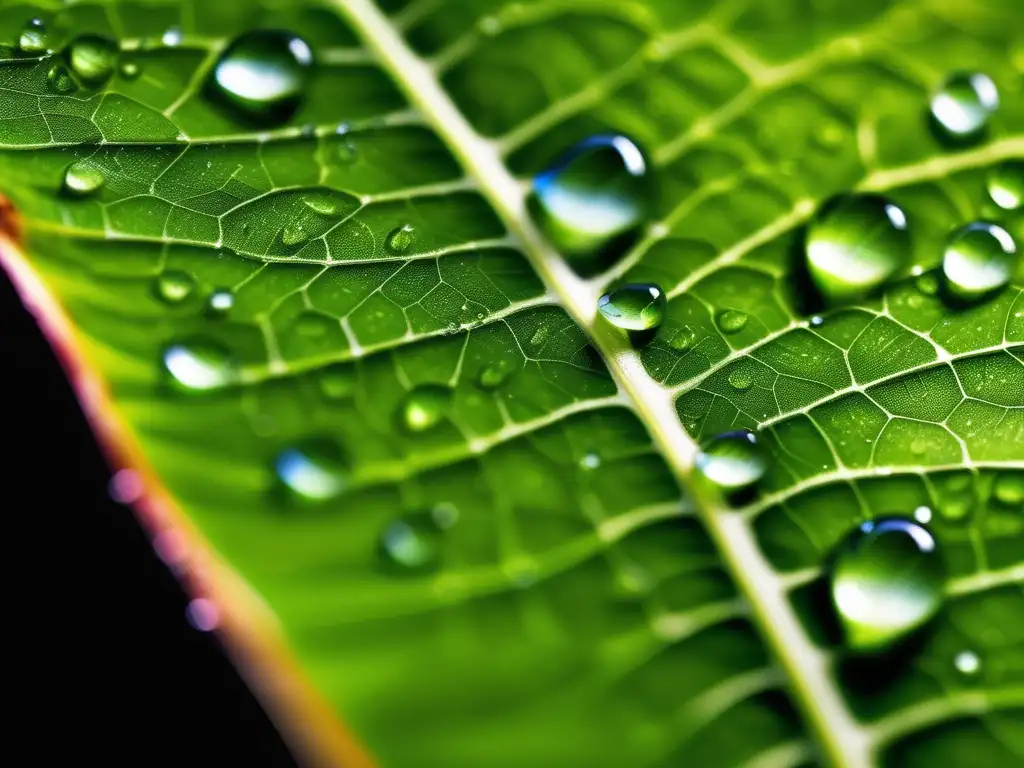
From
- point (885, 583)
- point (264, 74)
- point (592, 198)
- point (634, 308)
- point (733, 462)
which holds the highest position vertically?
point (264, 74)

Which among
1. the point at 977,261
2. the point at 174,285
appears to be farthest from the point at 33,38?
the point at 977,261

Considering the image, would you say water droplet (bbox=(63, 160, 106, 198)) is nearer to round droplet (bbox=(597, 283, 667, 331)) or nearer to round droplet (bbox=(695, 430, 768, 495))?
round droplet (bbox=(597, 283, 667, 331))

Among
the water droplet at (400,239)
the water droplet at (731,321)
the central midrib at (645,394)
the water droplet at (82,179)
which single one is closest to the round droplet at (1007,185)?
the water droplet at (731,321)

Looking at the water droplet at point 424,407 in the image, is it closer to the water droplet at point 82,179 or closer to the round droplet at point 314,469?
the round droplet at point 314,469

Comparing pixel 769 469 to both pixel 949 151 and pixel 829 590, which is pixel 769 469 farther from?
pixel 949 151

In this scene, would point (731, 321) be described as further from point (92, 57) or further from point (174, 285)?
point (92, 57)

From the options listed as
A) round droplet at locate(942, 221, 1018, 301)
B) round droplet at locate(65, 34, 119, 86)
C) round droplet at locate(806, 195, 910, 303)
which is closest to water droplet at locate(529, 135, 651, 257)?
round droplet at locate(806, 195, 910, 303)

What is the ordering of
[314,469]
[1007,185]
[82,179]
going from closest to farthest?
1. [314,469]
2. [82,179]
3. [1007,185]
